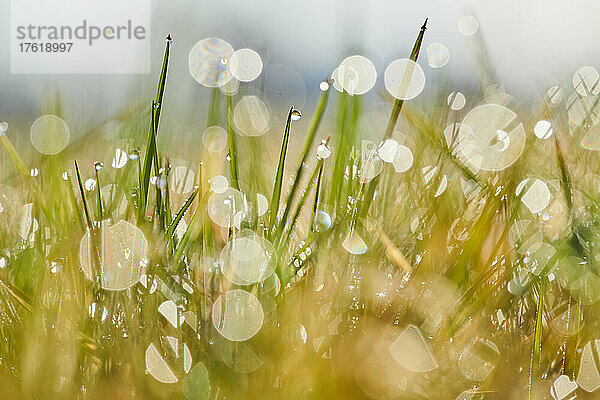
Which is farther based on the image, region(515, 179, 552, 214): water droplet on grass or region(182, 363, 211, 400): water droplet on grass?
region(515, 179, 552, 214): water droplet on grass

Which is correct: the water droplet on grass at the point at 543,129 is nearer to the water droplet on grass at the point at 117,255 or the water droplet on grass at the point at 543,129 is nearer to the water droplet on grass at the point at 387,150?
the water droplet on grass at the point at 387,150

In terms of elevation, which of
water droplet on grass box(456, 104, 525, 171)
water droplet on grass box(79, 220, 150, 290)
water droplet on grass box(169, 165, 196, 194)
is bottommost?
water droplet on grass box(169, 165, 196, 194)

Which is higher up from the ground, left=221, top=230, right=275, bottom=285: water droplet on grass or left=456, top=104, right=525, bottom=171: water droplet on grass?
left=456, top=104, right=525, bottom=171: water droplet on grass

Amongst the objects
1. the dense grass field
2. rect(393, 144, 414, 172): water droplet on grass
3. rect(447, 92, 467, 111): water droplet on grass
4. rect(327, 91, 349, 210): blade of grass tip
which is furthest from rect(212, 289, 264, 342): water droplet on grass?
rect(447, 92, 467, 111): water droplet on grass

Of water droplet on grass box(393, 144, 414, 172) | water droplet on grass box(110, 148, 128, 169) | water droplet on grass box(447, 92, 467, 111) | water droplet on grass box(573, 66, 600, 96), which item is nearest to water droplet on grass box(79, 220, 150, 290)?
water droplet on grass box(110, 148, 128, 169)

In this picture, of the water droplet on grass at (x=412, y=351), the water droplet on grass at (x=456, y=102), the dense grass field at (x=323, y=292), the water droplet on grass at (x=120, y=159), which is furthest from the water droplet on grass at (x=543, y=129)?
the water droplet on grass at (x=120, y=159)

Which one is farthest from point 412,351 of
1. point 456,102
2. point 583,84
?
point 583,84

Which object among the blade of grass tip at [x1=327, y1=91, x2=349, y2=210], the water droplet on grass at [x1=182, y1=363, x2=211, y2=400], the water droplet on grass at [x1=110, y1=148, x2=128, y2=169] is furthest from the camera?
the water droplet on grass at [x1=110, y1=148, x2=128, y2=169]

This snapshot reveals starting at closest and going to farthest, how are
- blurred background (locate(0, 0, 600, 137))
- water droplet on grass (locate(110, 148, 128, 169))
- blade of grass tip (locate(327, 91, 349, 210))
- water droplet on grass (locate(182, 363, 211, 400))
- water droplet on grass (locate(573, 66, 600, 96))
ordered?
water droplet on grass (locate(182, 363, 211, 400)), blade of grass tip (locate(327, 91, 349, 210)), water droplet on grass (locate(110, 148, 128, 169)), water droplet on grass (locate(573, 66, 600, 96)), blurred background (locate(0, 0, 600, 137))

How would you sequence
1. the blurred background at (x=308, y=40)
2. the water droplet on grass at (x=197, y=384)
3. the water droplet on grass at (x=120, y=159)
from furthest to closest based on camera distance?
1. the blurred background at (x=308, y=40)
2. the water droplet on grass at (x=120, y=159)
3. the water droplet on grass at (x=197, y=384)

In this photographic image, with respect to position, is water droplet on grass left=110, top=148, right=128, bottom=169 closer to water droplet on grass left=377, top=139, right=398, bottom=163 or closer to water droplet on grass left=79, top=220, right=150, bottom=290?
water droplet on grass left=79, top=220, right=150, bottom=290
